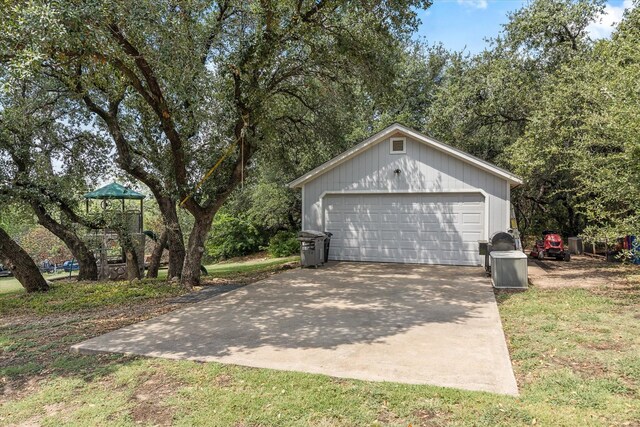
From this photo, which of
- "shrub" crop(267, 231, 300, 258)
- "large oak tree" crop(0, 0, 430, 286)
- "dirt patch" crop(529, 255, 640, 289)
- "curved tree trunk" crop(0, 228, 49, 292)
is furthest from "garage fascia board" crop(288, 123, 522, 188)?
"shrub" crop(267, 231, 300, 258)

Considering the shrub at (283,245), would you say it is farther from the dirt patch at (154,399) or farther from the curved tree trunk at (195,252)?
the dirt patch at (154,399)

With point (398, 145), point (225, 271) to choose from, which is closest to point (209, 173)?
point (398, 145)

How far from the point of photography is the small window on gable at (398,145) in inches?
486

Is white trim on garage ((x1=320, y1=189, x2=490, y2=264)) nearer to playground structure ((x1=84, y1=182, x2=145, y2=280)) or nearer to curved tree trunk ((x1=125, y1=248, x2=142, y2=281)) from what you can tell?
playground structure ((x1=84, y1=182, x2=145, y2=280))

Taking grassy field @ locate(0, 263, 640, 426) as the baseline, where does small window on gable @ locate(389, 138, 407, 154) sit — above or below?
above

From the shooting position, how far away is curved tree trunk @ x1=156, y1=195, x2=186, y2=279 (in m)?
10.6

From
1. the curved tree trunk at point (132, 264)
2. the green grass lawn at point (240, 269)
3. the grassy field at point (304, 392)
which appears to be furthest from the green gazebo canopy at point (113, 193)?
the grassy field at point (304, 392)

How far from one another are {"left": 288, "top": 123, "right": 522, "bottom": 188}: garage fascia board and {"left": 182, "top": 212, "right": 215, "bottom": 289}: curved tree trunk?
4313 millimetres

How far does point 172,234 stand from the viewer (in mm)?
10758

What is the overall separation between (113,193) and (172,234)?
2845 mm

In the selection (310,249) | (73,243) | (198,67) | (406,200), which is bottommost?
(310,249)

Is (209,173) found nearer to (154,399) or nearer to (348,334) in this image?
(348,334)

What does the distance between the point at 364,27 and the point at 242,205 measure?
51.4 feet

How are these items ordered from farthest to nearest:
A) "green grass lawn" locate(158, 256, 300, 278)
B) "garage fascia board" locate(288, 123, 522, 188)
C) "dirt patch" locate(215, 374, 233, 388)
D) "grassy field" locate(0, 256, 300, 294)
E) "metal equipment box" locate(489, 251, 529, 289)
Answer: "green grass lawn" locate(158, 256, 300, 278) < "grassy field" locate(0, 256, 300, 294) < "garage fascia board" locate(288, 123, 522, 188) < "metal equipment box" locate(489, 251, 529, 289) < "dirt patch" locate(215, 374, 233, 388)
